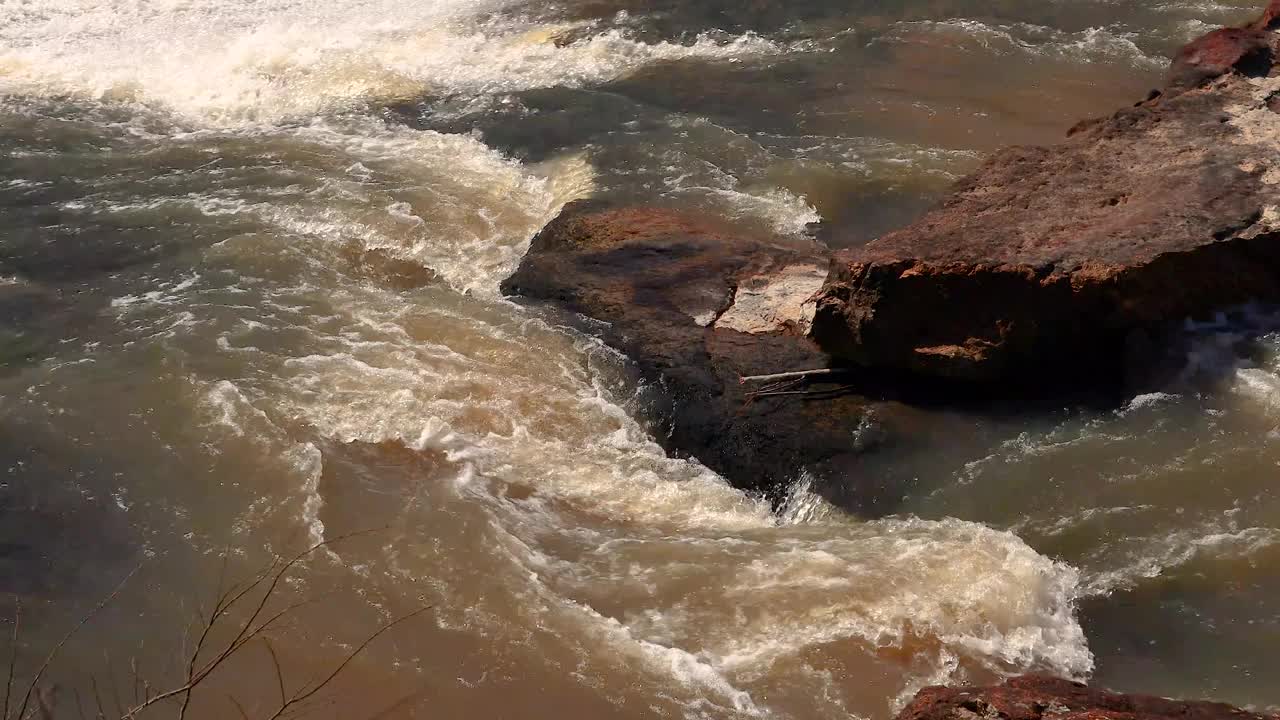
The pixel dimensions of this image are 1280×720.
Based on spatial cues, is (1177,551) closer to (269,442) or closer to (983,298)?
(983,298)

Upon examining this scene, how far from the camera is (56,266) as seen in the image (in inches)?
360

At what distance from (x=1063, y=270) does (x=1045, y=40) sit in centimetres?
690

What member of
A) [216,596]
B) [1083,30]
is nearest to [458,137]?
[216,596]

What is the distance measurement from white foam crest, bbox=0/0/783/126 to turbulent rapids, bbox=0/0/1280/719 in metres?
0.12

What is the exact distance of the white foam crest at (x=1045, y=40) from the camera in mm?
11500

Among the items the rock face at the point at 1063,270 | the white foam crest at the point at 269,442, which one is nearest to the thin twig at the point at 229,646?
the white foam crest at the point at 269,442

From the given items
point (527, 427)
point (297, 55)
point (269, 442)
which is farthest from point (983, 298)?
point (297, 55)

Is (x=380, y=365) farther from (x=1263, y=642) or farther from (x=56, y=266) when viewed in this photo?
(x=1263, y=642)

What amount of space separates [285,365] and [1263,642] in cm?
596

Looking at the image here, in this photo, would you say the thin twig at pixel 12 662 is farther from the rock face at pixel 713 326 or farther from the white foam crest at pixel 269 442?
the rock face at pixel 713 326

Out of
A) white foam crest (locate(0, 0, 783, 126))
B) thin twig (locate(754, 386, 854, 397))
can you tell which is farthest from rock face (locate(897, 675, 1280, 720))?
white foam crest (locate(0, 0, 783, 126))

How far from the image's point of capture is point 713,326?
725cm

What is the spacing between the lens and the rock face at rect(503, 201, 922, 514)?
6.38 meters

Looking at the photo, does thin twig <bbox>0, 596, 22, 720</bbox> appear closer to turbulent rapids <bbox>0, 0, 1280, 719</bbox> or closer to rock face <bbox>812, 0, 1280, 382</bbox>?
turbulent rapids <bbox>0, 0, 1280, 719</bbox>
